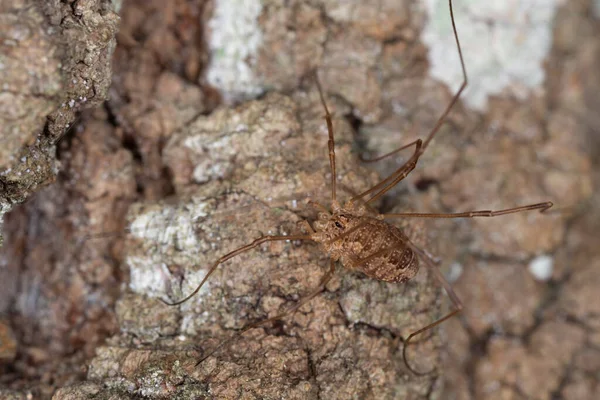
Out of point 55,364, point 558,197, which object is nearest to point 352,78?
point 558,197

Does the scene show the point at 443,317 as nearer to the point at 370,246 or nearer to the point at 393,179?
the point at 370,246

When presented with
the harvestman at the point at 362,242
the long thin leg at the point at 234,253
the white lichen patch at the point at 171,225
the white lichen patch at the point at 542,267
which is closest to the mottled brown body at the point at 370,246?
the harvestman at the point at 362,242

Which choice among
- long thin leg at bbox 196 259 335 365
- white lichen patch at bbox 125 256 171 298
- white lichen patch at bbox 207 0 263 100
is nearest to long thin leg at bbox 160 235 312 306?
white lichen patch at bbox 125 256 171 298

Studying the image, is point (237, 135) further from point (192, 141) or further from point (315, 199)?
point (315, 199)

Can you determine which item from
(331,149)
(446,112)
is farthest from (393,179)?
(446,112)

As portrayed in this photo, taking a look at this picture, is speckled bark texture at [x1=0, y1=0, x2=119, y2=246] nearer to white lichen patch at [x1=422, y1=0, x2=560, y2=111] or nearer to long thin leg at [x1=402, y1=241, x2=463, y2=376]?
long thin leg at [x1=402, y1=241, x2=463, y2=376]

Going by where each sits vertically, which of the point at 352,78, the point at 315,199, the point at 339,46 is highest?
the point at 339,46
